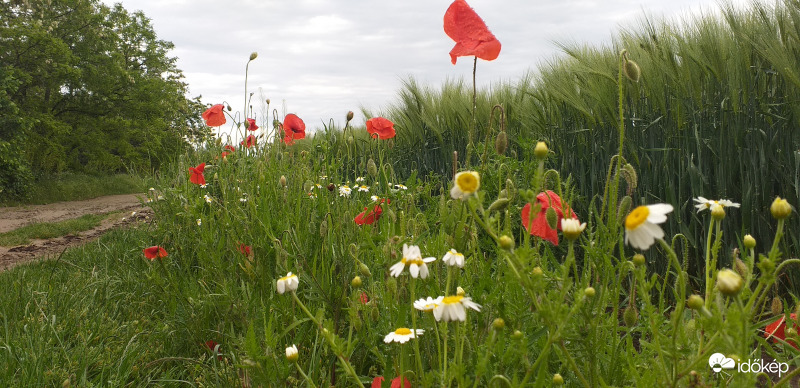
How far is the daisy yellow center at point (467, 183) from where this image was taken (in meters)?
0.73

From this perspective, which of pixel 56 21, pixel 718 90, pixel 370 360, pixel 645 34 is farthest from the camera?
pixel 56 21

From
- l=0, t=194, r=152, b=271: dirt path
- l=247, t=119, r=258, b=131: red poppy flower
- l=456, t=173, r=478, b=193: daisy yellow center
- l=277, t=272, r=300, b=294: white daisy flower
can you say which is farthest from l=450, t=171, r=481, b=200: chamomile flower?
l=0, t=194, r=152, b=271: dirt path

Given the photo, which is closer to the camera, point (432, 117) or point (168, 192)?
point (168, 192)

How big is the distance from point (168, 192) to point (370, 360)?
7.41ft

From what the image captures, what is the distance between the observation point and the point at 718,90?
2.41 metres

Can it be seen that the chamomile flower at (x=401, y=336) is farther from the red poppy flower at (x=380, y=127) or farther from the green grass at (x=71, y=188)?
the green grass at (x=71, y=188)

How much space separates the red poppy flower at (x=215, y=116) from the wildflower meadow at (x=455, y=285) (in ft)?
0.03

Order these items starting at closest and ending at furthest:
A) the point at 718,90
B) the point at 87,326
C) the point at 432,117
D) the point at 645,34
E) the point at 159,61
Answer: the point at 87,326
the point at 718,90
the point at 645,34
the point at 432,117
the point at 159,61

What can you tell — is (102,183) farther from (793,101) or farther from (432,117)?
(793,101)

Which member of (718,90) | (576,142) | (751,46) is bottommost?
(576,142)

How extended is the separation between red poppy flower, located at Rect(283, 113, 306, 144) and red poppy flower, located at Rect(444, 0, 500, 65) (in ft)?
5.81

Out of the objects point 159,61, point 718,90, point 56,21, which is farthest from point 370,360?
point 159,61

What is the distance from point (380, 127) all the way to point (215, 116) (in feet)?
3.33

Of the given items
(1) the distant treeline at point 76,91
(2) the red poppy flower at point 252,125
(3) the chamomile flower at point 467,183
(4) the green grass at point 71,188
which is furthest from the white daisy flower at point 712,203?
(1) the distant treeline at point 76,91
